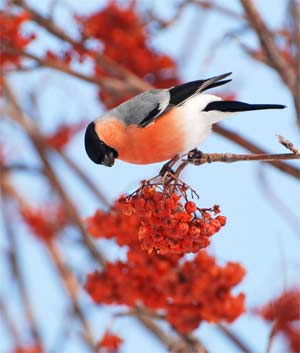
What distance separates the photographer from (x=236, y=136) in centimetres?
393

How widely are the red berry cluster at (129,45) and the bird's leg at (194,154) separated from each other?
1.84m

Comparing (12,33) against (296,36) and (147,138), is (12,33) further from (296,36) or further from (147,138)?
(296,36)

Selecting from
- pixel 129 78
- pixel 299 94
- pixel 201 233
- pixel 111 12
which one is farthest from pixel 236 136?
pixel 111 12

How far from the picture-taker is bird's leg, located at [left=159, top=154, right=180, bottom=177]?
2.95m

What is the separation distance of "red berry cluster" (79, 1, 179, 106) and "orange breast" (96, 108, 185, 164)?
1749mm

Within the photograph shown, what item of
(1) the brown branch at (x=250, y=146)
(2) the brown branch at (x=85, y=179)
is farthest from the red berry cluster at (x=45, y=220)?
(1) the brown branch at (x=250, y=146)

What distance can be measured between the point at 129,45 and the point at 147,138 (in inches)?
76.3

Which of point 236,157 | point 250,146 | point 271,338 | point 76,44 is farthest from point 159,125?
point 76,44

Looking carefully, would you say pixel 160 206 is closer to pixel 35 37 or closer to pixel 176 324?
pixel 176 324

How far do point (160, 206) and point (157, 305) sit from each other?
1.10m

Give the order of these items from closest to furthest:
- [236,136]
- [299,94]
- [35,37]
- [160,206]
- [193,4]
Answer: [160,206] → [299,94] → [236,136] → [35,37] → [193,4]

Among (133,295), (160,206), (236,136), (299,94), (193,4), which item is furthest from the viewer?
(193,4)

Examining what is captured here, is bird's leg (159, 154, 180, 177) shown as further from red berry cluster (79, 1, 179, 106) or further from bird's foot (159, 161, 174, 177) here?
red berry cluster (79, 1, 179, 106)

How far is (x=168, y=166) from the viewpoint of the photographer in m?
3.01
